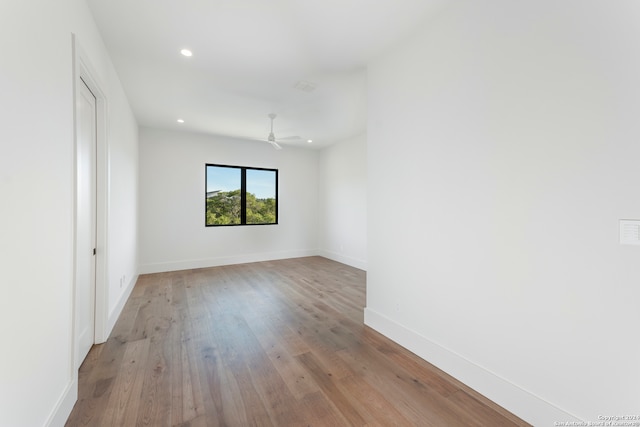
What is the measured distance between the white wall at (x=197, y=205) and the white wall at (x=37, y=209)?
369 centimetres

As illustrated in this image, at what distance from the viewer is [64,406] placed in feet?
5.28

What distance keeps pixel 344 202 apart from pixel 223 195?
277 centimetres

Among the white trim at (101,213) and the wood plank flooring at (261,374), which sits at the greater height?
the white trim at (101,213)

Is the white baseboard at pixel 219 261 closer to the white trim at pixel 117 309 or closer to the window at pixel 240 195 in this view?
the window at pixel 240 195

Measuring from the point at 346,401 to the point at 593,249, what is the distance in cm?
171

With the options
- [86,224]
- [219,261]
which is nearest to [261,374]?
[86,224]

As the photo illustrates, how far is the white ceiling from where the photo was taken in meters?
2.11

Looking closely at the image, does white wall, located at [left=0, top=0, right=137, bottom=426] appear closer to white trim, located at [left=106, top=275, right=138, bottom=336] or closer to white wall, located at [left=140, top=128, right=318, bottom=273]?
white trim, located at [left=106, top=275, right=138, bottom=336]

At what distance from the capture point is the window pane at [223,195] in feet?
19.2

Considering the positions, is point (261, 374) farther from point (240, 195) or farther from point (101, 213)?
point (240, 195)

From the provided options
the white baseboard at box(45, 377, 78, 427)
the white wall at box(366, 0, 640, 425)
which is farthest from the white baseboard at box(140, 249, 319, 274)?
the white wall at box(366, 0, 640, 425)

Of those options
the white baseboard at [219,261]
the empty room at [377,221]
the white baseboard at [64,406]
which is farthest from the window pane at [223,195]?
the white baseboard at [64,406]

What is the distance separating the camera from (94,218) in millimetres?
2529

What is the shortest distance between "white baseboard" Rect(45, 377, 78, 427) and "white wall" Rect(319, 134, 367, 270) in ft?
15.2
